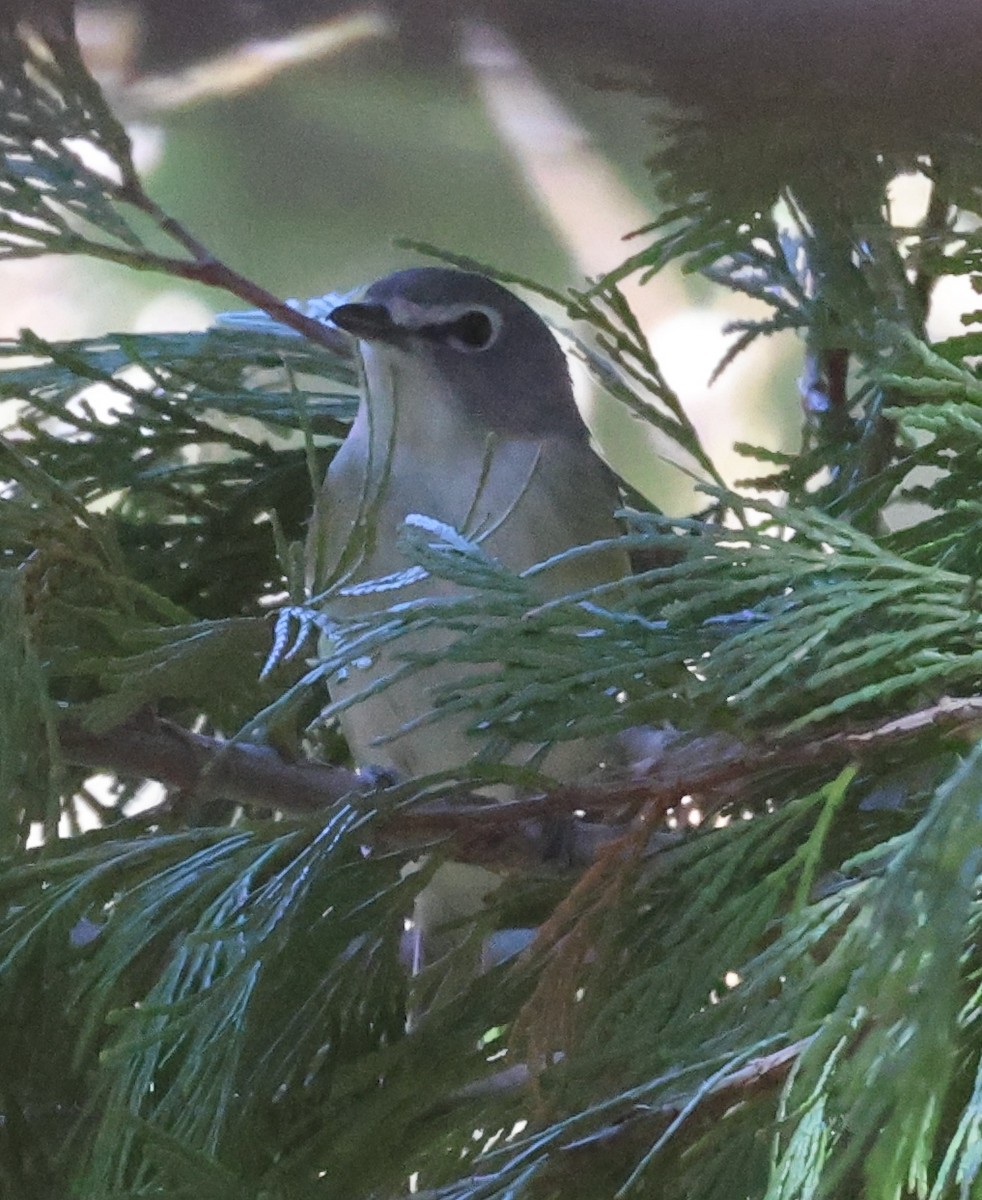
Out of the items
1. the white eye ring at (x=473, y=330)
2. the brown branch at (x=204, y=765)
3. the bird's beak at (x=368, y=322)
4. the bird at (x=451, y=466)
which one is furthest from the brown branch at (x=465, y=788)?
the white eye ring at (x=473, y=330)

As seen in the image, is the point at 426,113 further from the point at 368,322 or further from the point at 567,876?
the point at 567,876

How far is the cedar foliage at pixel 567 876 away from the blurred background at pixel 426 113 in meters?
0.06

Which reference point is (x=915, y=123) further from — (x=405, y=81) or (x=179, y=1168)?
(x=179, y=1168)

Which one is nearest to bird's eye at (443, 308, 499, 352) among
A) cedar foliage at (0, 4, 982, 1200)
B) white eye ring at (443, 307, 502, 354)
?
white eye ring at (443, 307, 502, 354)

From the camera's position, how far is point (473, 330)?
132cm

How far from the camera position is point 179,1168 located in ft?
1.60

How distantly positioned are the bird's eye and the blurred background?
0.06 metres

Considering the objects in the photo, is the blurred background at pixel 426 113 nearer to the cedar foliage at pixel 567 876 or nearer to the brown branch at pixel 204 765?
the cedar foliage at pixel 567 876

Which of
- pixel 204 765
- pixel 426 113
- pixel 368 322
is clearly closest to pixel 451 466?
pixel 368 322

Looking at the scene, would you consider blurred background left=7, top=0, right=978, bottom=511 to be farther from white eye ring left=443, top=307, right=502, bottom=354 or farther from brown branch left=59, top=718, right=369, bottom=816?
brown branch left=59, top=718, right=369, bottom=816

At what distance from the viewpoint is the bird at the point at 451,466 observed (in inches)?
45.7

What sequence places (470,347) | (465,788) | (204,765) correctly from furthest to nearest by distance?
1. (470,347)
2. (204,765)
3. (465,788)

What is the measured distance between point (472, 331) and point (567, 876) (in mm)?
764

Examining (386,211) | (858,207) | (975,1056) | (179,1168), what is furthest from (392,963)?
(386,211)
